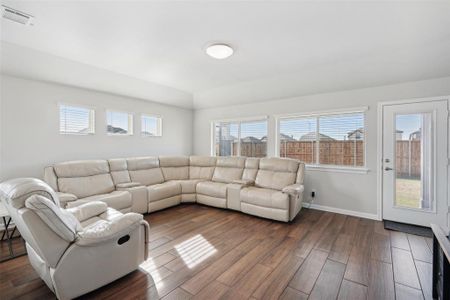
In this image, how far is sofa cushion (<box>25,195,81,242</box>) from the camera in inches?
55.8

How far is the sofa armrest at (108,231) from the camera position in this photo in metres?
1.63

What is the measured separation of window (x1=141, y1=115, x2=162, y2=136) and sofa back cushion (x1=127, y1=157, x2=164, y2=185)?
0.80 metres

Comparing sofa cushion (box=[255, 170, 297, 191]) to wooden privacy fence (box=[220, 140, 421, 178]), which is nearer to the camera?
wooden privacy fence (box=[220, 140, 421, 178])

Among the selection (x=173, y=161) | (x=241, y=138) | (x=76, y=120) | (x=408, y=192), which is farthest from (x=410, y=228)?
(x=76, y=120)

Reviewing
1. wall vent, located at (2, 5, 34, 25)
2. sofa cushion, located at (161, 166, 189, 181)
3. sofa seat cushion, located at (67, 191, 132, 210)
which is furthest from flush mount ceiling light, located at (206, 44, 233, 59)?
sofa cushion, located at (161, 166, 189, 181)

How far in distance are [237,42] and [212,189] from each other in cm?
278

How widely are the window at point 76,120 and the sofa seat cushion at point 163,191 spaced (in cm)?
169

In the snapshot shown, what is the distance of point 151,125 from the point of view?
5.13 metres

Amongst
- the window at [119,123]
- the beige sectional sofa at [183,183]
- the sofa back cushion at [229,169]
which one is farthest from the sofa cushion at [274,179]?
the window at [119,123]

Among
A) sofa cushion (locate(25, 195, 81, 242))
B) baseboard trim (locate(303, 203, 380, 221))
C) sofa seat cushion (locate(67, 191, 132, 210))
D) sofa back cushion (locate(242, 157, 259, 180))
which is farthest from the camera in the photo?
sofa back cushion (locate(242, 157, 259, 180))

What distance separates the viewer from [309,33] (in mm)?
2322

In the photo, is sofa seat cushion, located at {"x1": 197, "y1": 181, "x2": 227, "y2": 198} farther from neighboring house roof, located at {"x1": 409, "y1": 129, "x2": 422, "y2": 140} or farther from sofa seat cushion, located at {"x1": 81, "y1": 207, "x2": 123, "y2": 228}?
neighboring house roof, located at {"x1": 409, "y1": 129, "x2": 422, "y2": 140}

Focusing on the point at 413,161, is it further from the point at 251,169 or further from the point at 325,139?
the point at 251,169

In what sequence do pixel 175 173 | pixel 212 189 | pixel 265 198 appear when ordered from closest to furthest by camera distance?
1. pixel 265 198
2. pixel 212 189
3. pixel 175 173
